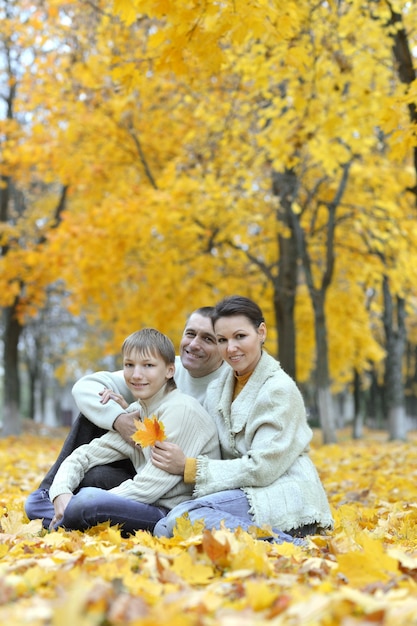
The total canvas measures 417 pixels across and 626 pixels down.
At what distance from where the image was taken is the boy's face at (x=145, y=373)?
380 centimetres

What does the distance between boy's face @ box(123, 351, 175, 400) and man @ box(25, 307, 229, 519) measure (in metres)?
0.21

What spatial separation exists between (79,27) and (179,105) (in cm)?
194

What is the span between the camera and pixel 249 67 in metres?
7.91

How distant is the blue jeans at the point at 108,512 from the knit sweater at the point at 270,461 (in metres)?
0.31

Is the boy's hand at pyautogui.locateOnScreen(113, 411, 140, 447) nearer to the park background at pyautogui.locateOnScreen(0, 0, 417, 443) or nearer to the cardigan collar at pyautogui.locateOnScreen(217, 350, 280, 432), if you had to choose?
the cardigan collar at pyautogui.locateOnScreen(217, 350, 280, 432)

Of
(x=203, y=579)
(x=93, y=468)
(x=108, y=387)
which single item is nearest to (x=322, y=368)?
(x=108, y=387)

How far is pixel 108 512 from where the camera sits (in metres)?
3.60

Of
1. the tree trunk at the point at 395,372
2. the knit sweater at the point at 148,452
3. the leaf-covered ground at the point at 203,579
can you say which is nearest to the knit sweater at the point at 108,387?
the knit sweater at the point at 148,452

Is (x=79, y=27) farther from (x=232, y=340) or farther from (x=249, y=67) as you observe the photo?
(x=232, y=340)

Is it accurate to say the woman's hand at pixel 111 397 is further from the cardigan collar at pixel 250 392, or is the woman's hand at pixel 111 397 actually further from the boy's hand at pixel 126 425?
the cardigan collar at pixel 250 392

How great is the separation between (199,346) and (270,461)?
3.24ft

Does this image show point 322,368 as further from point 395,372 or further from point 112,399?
point 112,399

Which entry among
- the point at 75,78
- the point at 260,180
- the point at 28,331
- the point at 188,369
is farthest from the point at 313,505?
the point at 28,331

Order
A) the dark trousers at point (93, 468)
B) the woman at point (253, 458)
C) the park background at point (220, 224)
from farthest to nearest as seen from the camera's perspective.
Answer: the dark trousers at point (93, 468)
the woman at point (253, 458)
the park background at point (220, 224)
